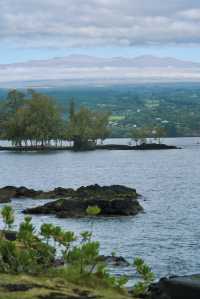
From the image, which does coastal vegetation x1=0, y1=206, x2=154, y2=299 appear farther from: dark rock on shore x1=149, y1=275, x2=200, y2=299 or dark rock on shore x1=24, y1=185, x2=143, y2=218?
dark rock on shore x1=24, y1=185, x2=143, y2=218

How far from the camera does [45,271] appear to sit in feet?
61.2

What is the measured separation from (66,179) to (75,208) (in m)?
66.4

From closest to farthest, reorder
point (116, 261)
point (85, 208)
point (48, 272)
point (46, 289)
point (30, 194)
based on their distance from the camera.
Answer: point (46, 289), point (48, 272), point (116, 261), point (85, 208), point (30, 194)

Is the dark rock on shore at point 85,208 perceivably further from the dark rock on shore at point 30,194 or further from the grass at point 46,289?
the grass at point 46,289

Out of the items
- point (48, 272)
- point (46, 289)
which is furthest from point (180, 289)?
point (46, 289)

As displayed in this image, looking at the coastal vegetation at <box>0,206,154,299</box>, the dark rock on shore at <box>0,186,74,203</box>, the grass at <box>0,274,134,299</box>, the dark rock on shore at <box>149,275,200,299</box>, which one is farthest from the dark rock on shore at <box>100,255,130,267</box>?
the dark rock on shore at <box>0,186,74,203</box>

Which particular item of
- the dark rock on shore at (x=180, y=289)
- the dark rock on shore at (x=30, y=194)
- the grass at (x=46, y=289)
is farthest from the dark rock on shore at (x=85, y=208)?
the grass at (x=46, y=289)

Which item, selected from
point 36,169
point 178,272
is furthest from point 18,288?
point 36,169

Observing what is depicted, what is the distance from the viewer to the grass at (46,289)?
15672 millimetres

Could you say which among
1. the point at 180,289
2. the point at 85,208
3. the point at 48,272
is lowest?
the point at 85,208

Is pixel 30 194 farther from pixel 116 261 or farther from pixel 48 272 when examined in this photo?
pixel 48 272

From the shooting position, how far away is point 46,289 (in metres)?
16.4

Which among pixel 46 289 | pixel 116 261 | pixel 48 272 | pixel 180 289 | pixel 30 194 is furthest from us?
pixel 30 194

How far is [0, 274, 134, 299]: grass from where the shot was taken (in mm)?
15672
